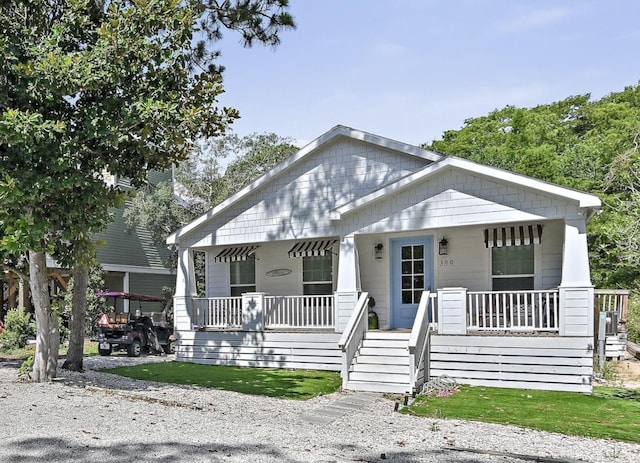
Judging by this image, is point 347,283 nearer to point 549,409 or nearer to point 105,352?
point 549,409

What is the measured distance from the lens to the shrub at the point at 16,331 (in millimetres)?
18469

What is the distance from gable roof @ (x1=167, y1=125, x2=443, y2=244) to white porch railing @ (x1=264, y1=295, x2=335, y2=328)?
2.76m

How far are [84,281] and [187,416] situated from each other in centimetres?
577

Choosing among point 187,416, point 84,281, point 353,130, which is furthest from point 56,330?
point 353,130

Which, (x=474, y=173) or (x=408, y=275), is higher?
(x=474, y=173)

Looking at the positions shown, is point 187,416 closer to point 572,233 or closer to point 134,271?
point 572,233

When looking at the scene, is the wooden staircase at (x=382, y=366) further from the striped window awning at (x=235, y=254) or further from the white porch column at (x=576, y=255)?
the striped window awning at (x=235, y=254)

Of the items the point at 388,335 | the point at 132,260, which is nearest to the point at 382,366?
the point at 388,335

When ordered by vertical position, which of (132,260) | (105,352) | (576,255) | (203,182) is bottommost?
(105,352)

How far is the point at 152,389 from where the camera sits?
10.5 metres

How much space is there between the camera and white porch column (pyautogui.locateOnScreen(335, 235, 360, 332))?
12820 millimetres

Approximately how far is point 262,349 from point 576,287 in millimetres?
7451

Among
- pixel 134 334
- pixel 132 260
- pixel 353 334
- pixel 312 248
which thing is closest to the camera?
pixel 353 334

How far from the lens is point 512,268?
1279cm
